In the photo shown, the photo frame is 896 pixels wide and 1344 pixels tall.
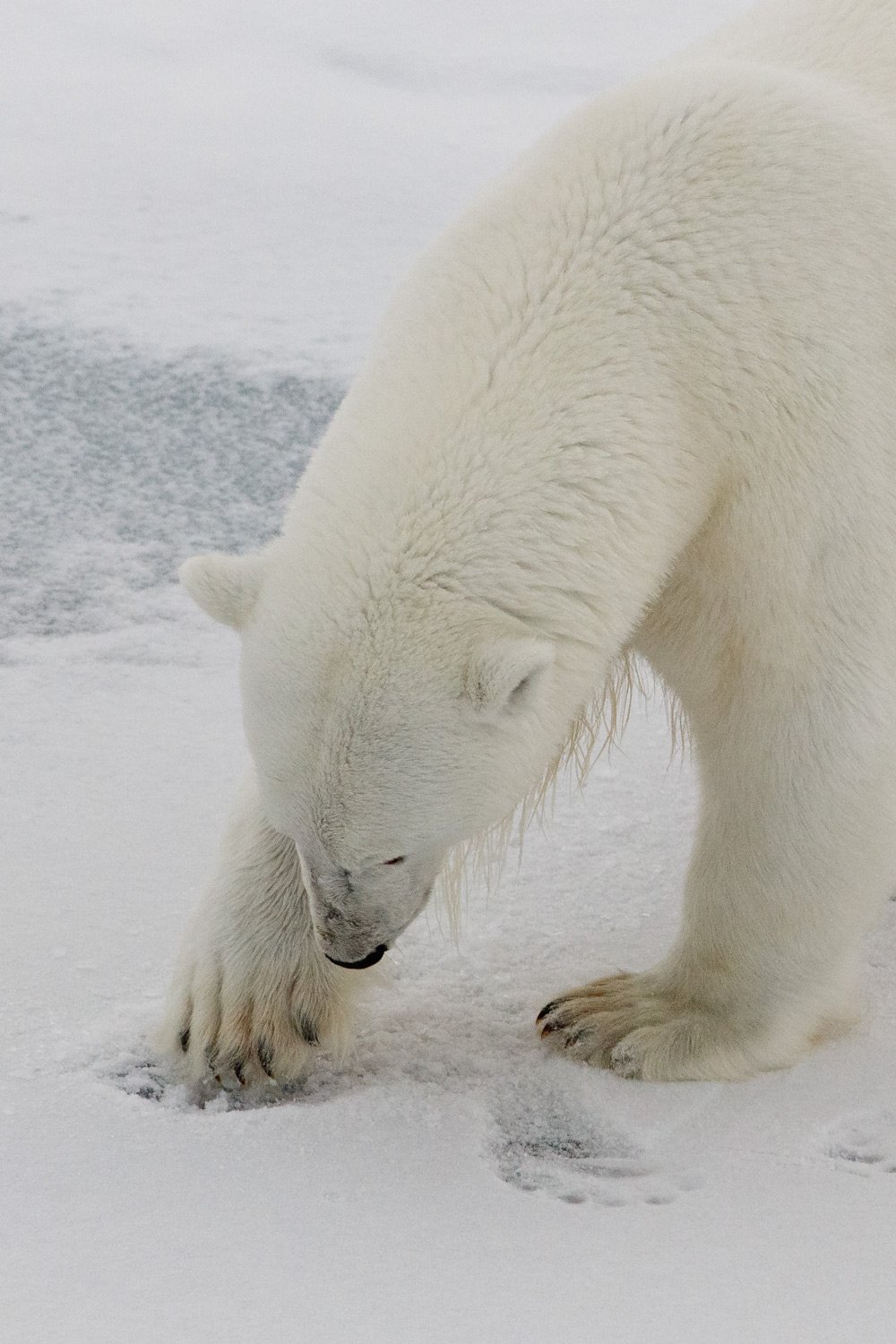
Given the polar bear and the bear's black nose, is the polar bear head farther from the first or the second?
the bear's black nose

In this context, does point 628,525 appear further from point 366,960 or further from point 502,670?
point 366,960

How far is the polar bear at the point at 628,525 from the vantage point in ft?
6.55

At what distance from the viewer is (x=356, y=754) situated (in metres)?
1.99

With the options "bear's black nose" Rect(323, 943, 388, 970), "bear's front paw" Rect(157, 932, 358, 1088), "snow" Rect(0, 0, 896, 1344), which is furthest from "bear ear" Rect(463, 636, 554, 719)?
"bear's front paw" Rect(157, 932, 358, 1088)

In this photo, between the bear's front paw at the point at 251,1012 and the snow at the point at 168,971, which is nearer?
the snow at the point at 168,971

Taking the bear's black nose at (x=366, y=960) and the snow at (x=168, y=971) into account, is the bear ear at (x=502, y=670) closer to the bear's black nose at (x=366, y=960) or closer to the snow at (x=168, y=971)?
the bear's black nose at (x=366, y=960)

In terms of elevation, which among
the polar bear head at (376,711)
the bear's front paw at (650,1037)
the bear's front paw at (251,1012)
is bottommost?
the bear's front paw at (251,1012)

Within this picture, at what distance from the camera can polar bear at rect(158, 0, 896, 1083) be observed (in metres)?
2.00

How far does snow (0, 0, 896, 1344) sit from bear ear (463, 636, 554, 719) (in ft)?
2.17

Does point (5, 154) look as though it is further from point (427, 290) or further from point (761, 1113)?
point (761, 1113)

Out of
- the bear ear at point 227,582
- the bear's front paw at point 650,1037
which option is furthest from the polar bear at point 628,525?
the bear's front paw at point 650,1037

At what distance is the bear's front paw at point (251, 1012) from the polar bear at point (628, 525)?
0.13 ft

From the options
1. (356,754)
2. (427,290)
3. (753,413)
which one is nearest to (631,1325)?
(356,754)

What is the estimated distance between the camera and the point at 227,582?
2.07 m
